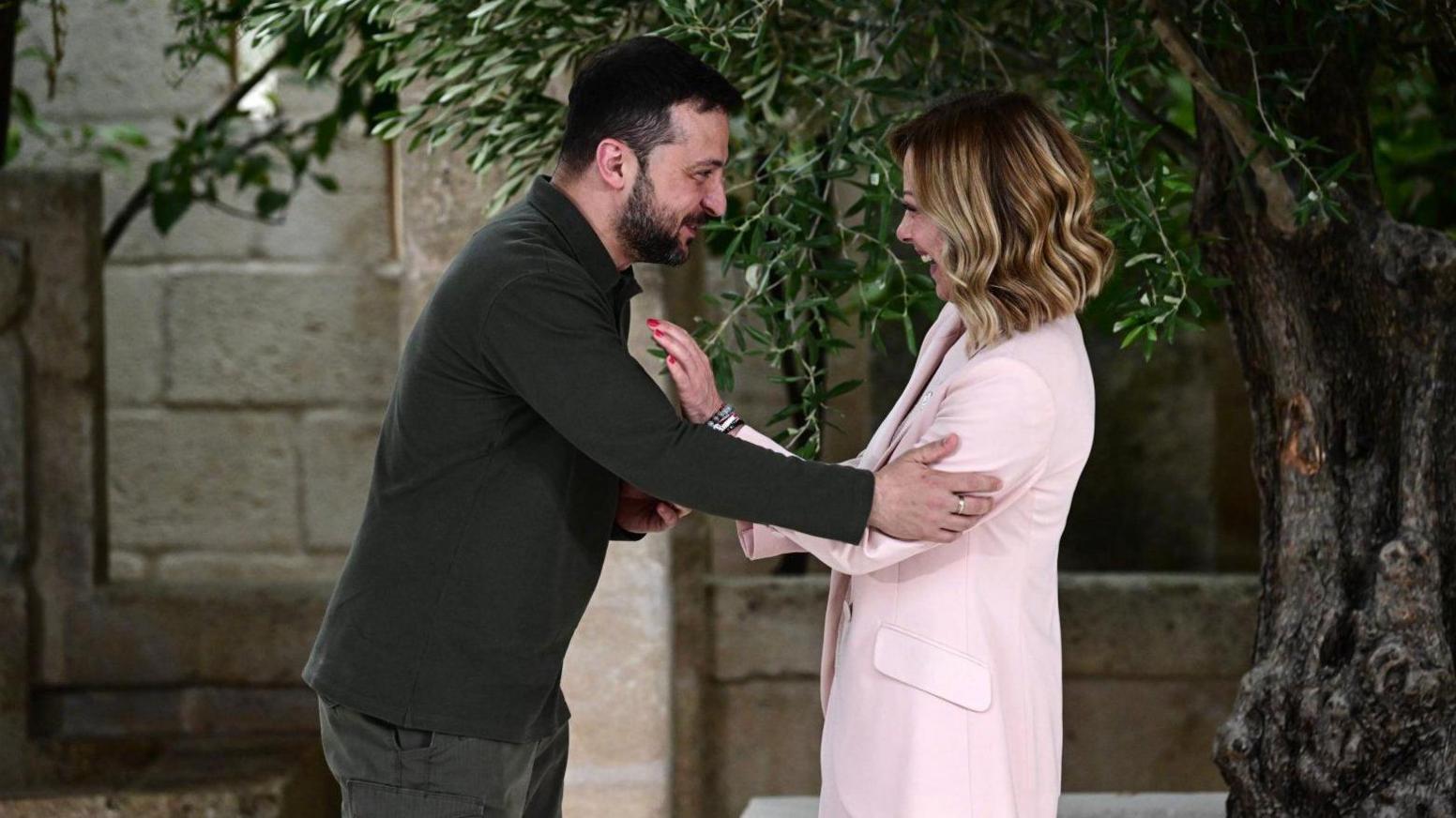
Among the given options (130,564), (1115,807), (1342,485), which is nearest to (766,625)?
(1115,807)

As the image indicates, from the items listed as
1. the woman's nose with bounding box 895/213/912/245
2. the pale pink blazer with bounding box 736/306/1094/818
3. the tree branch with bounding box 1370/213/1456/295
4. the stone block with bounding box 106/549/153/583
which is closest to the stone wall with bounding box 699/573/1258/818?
the tree branch with bounding box 1370/213/1456/295

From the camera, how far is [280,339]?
5.55 m

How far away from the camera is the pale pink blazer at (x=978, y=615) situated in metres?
2.20

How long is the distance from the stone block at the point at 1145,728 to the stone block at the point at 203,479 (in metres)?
2.63

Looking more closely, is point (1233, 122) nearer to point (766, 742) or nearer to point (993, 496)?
point (993, 496)

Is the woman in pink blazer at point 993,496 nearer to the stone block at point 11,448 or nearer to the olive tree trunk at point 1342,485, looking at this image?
the olive tree trunk at point 1342,485

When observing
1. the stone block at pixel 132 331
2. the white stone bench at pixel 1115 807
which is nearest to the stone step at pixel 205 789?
the white stone bench at pixel 1115 807

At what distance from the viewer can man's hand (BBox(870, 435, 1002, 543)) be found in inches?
85.0

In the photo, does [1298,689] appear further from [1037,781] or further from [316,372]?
[316,372]

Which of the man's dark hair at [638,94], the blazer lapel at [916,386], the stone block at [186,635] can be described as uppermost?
the man's dark hair at [638,94]

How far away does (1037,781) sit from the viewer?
233cm

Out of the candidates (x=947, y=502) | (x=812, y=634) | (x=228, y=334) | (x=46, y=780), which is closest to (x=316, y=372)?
(x=228, y=334)

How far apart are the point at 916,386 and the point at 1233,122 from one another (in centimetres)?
69

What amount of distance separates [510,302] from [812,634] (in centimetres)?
230
